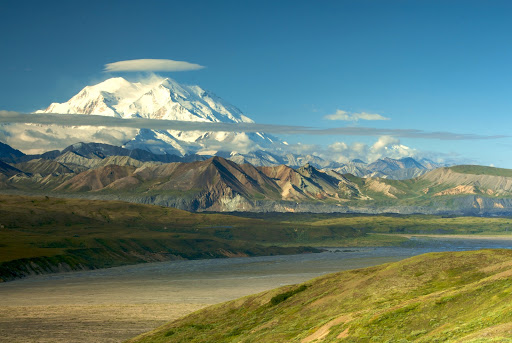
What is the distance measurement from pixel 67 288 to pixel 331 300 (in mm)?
93383

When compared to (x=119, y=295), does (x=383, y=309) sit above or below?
above

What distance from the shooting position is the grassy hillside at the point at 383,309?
4812cm

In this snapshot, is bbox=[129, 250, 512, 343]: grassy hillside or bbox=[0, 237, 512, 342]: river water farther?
bbox=[0, 237, 512, 342]: river water

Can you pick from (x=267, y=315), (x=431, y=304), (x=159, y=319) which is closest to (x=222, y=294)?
(x=159, y=319)

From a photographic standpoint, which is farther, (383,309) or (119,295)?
(119,295)

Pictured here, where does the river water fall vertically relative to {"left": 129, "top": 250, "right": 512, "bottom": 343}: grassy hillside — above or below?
below

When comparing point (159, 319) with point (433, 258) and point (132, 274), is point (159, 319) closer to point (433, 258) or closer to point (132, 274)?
point (433, 258)

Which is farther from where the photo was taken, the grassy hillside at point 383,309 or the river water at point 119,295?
the river water at point 119,295

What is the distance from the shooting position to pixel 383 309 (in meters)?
58.3

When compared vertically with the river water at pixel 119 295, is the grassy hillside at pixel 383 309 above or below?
above

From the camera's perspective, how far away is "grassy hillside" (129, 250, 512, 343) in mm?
48125

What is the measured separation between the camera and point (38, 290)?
472ft

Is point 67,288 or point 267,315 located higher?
point 267,315

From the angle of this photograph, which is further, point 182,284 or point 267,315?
point 182,284
